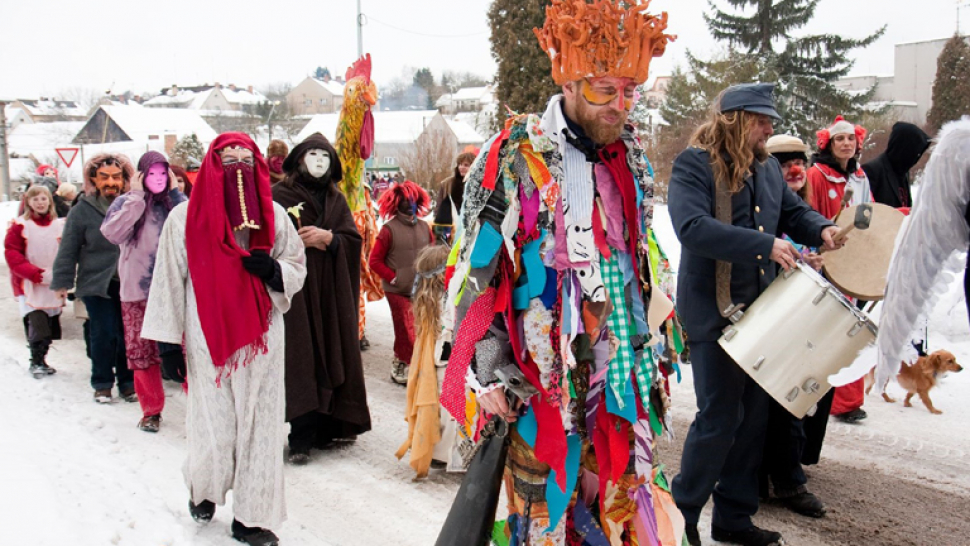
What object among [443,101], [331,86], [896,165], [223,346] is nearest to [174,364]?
[223,346]

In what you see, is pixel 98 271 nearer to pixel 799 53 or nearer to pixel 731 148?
pixel 731 148

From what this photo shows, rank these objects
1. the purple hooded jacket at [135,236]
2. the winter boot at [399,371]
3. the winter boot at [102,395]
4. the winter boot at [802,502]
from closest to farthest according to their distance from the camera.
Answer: the winter boot at [802,502] → the purple hooded jacket at [135,236] → the winter boot at [102,395] → the winter boot at [399,371]

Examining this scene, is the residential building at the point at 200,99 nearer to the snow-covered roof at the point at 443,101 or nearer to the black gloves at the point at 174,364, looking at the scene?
the snow-covered roof at the point at 443,101

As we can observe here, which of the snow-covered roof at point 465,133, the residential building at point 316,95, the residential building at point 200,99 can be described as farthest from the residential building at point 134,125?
the residential building at point 316,95

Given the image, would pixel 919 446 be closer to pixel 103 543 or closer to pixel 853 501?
pixel 853 501

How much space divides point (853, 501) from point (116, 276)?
20.5 feet

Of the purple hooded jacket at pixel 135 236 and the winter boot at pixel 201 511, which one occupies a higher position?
the purple hooded jacket at pixel 135 236

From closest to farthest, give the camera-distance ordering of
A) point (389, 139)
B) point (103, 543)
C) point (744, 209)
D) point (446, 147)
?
1. point (103, 543)
2. point (744, 209)
3. point (446, 147)
4. point (389, 139)

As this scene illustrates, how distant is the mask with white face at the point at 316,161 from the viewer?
5.48 metres

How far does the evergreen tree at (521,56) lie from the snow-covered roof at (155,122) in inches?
1674

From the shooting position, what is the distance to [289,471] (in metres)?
5.30

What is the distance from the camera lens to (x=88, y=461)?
486 cm

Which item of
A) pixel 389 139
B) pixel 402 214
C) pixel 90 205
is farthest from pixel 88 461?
pixel 389 139

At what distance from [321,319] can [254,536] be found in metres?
1.77
